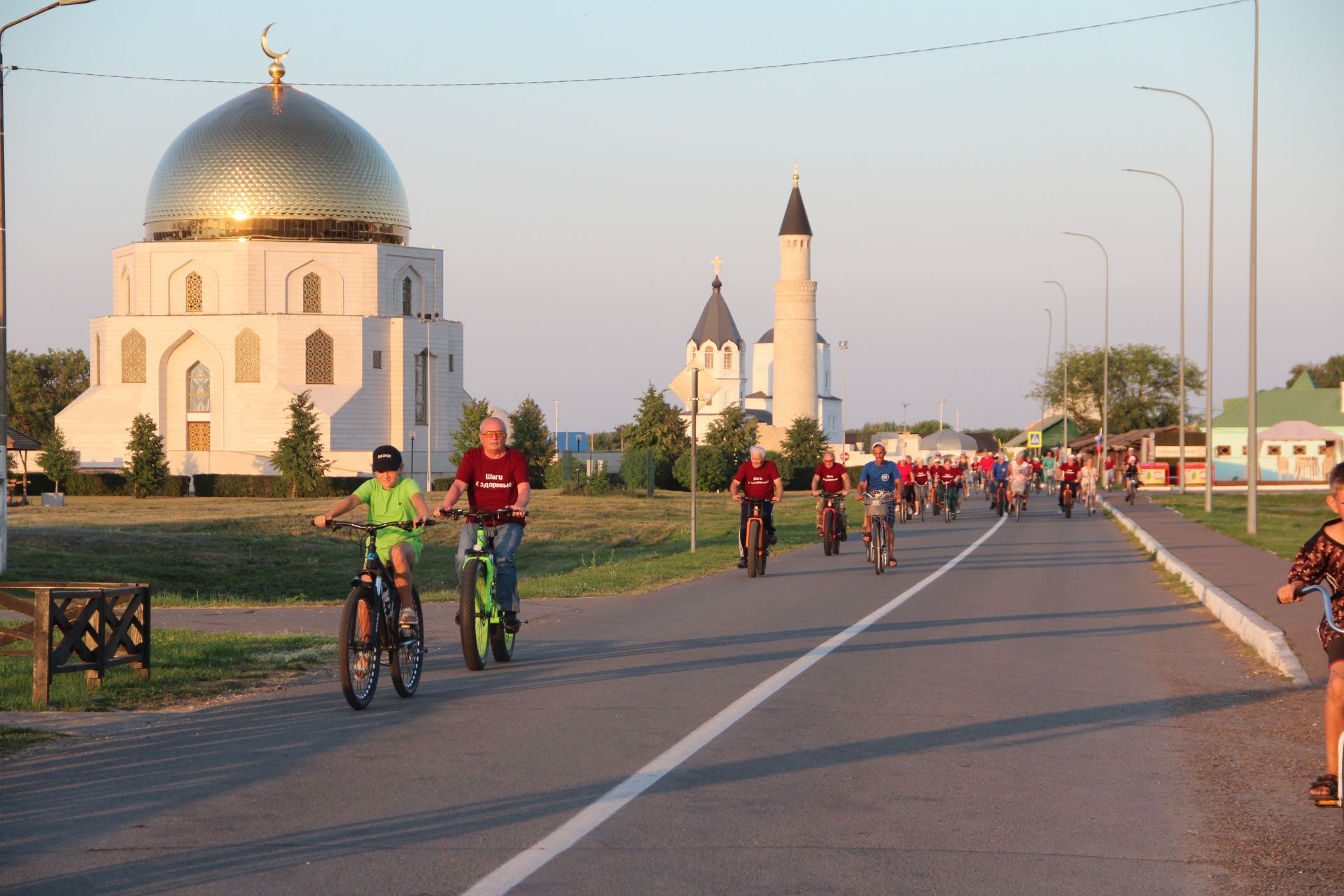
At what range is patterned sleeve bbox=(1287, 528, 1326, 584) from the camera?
638cm

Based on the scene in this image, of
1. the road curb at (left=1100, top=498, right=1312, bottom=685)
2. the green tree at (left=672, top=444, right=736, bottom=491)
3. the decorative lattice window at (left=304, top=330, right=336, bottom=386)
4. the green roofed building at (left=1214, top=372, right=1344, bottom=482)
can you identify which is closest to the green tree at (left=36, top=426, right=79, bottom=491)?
the decorative lattice window at (left=304, top=330, right=336, bottom=386)

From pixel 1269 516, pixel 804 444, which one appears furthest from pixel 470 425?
pixel 1269 516

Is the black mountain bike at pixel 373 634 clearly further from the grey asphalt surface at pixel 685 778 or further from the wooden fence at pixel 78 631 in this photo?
the wooden fence at pixel 78 631

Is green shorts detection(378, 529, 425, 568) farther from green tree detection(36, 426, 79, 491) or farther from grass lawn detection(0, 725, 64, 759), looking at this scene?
green tree detection(36, 426, 79, 491)

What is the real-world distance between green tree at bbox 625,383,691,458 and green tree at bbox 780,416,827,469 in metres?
11.5

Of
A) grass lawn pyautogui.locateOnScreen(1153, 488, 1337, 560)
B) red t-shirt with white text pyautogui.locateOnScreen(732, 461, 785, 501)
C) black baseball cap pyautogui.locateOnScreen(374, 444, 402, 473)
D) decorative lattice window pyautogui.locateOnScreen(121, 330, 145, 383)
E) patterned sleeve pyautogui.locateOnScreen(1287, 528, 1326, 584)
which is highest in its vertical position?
decorative lattice window pyautogui.locateOnScreen(121, 330, 145, 383)

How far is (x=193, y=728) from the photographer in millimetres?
8453

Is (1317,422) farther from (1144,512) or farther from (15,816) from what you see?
(15,816)

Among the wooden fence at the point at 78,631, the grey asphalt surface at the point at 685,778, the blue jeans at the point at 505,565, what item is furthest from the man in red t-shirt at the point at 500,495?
the wooden fence at the point at 78,631

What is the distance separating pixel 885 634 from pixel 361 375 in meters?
65.2

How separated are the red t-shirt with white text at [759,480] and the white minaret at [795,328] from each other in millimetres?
86907

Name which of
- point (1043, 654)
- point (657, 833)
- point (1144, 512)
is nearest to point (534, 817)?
point (657, 833)

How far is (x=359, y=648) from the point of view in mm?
8984

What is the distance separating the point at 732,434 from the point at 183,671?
64170 mm
